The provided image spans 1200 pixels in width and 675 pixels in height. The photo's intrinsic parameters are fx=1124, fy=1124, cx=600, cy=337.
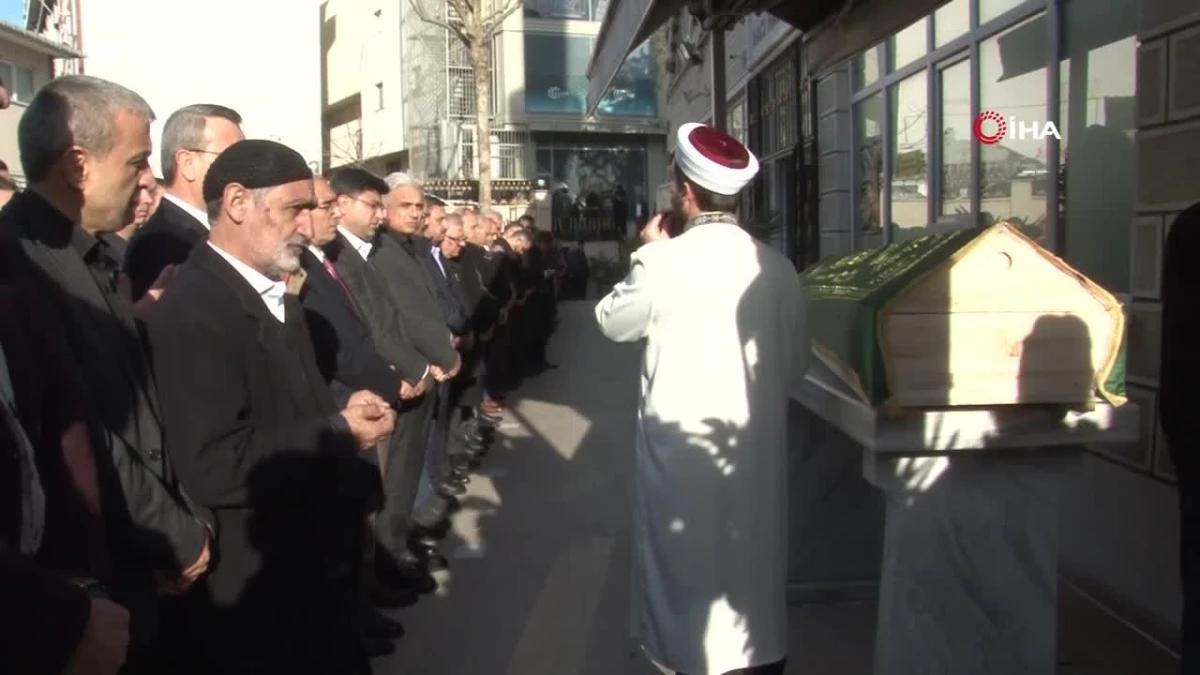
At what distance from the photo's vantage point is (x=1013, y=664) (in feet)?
11.3

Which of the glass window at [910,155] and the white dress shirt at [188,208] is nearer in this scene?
the white dress shirt at [188,208]

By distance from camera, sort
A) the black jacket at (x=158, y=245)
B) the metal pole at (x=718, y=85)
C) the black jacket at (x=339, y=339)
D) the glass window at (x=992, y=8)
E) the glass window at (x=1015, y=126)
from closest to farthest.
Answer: the black jacket at (x=158, y=245) → the black jacket at (x=339, y=339) → the glass window at (x=1015, y=126) → the metal pole at (x=718, y=85) → the glass window at (x=992, y=8)

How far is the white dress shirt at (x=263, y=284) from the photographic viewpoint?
3.08 meters

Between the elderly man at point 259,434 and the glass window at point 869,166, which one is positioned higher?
the glass window at point 869,166

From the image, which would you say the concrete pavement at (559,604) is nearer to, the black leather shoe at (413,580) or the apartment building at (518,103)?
the black leather shoe at (413,580)

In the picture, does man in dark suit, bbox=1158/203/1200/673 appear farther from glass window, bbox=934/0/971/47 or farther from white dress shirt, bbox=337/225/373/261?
glass window, bbox=934/0/971/47

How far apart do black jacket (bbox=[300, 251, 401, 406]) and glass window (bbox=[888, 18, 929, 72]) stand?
16.5ft

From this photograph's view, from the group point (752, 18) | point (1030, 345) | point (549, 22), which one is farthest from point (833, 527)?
point (549, 22)

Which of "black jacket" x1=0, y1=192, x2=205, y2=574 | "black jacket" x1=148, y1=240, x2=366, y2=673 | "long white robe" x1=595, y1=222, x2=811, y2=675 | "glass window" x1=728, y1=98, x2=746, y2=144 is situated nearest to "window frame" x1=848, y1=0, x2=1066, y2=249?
"long white robe" x1=595, y1=222, x2=811, y2=675

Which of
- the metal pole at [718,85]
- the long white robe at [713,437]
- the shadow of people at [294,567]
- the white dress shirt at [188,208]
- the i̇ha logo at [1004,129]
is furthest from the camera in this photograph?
the metal pole at [718,85]

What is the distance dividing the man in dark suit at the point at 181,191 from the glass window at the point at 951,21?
16.3 feet

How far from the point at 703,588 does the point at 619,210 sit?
30.9 metres

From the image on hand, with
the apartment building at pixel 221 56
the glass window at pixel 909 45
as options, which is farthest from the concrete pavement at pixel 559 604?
the apartment building at pixel 221 56

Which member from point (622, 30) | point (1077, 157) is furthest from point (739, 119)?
point (1077, 157)
